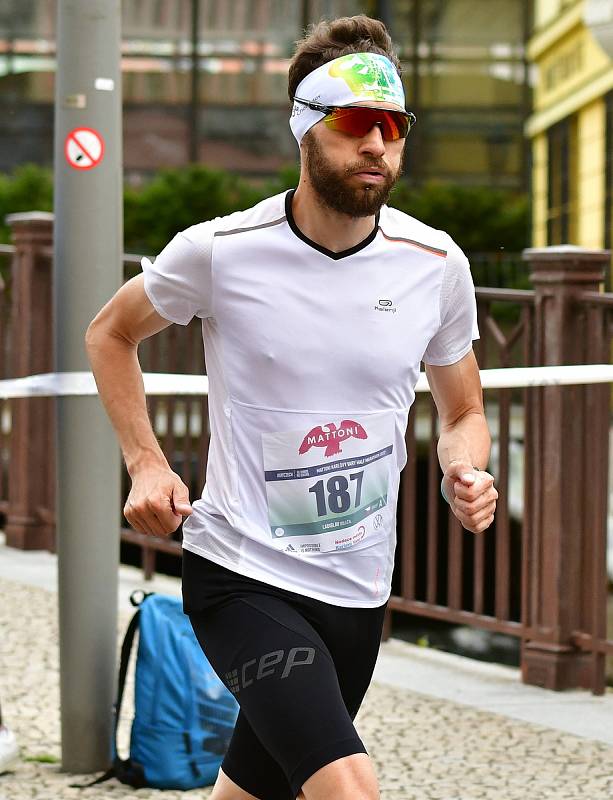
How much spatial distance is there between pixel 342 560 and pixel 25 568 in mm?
4754

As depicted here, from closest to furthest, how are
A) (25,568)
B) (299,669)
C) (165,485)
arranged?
(299,669), (165,485), (25,568)

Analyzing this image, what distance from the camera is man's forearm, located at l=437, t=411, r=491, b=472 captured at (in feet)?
9.46

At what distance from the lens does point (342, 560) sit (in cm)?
273

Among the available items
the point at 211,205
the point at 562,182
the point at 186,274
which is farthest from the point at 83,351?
the point at 211,205

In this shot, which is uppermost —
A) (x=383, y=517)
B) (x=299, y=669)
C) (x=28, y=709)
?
(x=383, y=517)

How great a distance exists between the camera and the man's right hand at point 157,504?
2.66 m

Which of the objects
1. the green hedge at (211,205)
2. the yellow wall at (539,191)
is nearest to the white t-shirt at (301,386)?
the green hedge at (211,205)

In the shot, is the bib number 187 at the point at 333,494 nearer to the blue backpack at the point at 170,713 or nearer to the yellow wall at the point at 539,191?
the blue backpack at the point at 170,713

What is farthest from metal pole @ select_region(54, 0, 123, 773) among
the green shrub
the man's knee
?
the green shrub

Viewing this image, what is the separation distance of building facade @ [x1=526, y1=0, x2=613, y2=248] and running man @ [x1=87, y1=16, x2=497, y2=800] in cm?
1543

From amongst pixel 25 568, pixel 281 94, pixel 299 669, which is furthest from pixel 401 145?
pixel 281 94

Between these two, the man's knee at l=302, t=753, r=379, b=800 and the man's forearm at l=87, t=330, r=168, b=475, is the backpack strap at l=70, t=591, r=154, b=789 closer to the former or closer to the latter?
the man's forearm at l=87, t=330, r=168, b=475

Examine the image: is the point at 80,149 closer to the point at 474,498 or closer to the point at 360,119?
the point at 360,119

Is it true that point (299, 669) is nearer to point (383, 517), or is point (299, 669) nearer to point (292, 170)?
point (383, 517)
